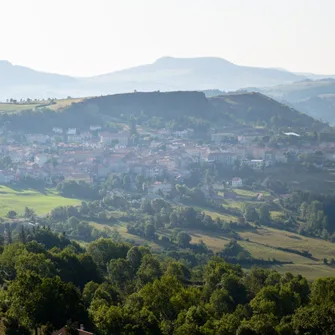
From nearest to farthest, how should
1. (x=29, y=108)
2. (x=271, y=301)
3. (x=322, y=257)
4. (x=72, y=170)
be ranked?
(x=271, y=301)
(x=322, y=257)
(x=72, y=170)
(x=29, y=108)

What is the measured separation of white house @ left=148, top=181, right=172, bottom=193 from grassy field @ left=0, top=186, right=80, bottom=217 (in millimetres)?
12896

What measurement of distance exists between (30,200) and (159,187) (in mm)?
19711

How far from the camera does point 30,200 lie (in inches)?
3263

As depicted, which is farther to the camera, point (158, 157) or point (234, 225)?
point (158, 157)

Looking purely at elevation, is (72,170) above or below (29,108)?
below

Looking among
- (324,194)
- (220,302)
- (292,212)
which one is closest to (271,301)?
(220,302)

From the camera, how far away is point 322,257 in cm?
6303

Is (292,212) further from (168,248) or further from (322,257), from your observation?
(168,248)

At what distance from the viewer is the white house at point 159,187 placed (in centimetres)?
9312

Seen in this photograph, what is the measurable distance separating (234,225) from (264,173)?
32.4m

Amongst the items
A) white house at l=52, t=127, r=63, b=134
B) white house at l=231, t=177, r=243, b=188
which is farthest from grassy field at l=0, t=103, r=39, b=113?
white house at l=231, t=177, r=243, b=188

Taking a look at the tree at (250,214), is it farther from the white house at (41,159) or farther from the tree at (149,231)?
the white house at (41,159)

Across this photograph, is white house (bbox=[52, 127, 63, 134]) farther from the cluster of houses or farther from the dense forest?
the dense forest

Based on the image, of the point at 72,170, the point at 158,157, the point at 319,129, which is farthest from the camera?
the point at 319,129
